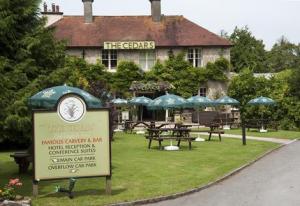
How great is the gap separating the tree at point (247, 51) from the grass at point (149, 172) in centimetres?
5344

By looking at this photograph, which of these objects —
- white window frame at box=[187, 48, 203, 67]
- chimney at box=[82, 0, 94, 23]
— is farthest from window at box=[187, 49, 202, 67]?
chimney at box=[82, 0, 94, 23]

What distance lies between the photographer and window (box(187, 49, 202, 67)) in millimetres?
45062

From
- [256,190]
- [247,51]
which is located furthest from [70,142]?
[247,51]

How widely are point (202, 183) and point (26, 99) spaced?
7.39m

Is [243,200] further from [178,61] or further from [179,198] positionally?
[178,61]

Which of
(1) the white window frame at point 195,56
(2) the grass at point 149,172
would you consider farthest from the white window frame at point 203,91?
(2) the grass at point 149,172

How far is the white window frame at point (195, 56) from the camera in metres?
45.1

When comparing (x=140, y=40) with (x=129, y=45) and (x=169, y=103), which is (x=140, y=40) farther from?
(x=169, y=103)

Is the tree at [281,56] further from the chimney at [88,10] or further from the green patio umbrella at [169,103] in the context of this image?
the green patio umbrella at [169,103]

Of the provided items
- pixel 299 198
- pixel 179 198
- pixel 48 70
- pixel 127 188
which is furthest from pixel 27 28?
pixel 299 198

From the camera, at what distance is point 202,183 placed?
43.1 feet

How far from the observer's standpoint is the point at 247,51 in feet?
257

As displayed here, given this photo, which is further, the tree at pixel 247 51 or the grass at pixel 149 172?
the tree at pixel 247 51

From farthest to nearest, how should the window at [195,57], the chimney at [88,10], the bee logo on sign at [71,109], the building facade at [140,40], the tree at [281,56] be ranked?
the tree at [281,56]
the chimney at [88,10]
the window at [195,57]
the building facade at [140,40]
the bee logo on sign at [71,109]
